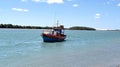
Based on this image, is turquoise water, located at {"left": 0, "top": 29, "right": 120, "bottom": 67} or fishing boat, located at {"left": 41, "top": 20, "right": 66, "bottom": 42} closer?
turquoise water, located at {"left": 0, "top": 29, "right": 120, "bottom": 67}

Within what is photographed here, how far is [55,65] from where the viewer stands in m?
19.4

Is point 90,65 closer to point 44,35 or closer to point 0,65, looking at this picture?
point 0,65

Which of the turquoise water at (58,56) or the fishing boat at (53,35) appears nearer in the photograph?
the turquoise water at (58,56)

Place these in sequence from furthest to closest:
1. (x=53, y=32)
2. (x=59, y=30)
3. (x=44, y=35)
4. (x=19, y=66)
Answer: (x=59, y=30) < (x=53, y=32) < (x=44, y=35) < (x=19, y=66)

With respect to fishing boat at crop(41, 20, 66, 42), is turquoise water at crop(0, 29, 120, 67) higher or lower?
lower

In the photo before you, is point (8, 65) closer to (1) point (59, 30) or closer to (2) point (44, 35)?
(2) point (44, 35)

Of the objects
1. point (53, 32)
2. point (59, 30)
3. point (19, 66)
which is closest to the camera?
point (19, 66)

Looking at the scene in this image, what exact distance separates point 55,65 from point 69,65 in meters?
1.03

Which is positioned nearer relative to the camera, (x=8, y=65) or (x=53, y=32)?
(x=8, y=65)

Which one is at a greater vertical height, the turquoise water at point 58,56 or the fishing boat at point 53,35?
the fishing boat at point 53,35

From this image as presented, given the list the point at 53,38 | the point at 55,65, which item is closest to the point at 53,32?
the point at 53,38

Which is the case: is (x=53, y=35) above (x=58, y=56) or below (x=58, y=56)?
above

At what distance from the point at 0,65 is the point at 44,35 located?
28.4m

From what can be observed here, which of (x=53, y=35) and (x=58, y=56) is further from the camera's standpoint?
(x=53, y=35)
